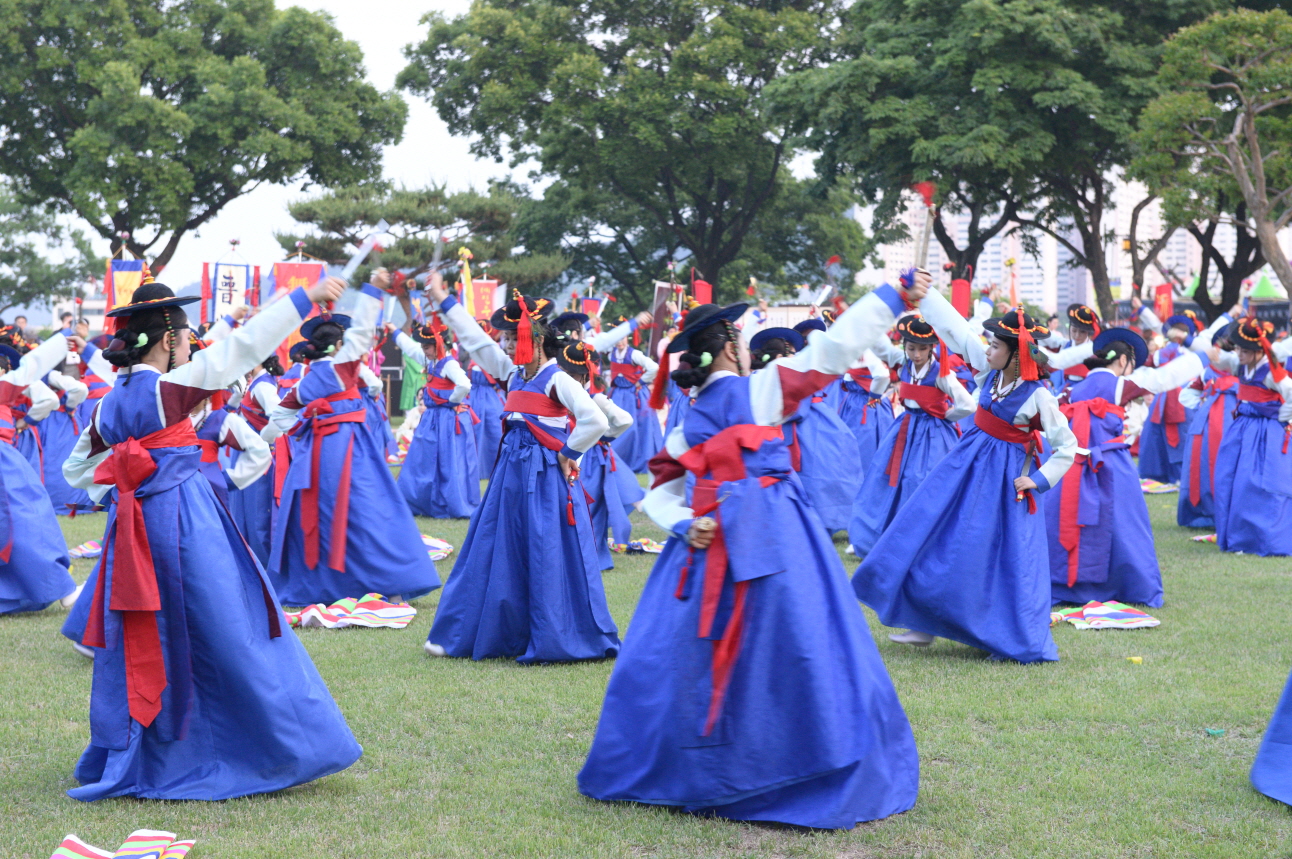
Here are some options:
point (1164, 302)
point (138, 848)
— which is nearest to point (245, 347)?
point (138, 848)

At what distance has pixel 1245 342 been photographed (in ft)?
32.4

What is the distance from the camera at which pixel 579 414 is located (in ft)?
21.5

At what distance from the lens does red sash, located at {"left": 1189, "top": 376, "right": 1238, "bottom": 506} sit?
36.1ft

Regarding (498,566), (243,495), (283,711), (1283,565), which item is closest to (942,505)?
(498,566)

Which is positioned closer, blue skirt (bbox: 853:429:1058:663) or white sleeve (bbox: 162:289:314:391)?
white sleeve (bbox: 162:289:314:391)

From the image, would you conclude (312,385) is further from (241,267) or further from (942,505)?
(241,267)

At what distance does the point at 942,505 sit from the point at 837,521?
13.8 feet

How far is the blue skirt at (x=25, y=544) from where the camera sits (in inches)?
311

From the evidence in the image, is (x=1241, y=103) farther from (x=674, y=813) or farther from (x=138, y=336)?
(x=138, y=336)

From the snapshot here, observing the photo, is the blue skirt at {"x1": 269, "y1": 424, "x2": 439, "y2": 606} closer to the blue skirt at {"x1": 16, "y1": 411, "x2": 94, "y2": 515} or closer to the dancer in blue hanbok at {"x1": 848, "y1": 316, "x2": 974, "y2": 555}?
the dancer in blue hanbok at {"x1": 848, "y1": 316, "x2": 974, "y2": 555}

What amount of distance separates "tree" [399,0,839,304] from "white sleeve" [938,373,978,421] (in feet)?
61.2

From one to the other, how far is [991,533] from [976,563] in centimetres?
18

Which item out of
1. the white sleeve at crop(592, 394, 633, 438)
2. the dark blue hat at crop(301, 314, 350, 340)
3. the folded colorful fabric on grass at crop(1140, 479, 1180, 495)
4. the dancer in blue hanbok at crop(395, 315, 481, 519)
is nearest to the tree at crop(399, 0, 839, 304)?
the folded colorful fabric on grass at crop(1140, 479, 1180, 495)

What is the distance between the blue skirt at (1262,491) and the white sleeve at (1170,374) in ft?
7.28
